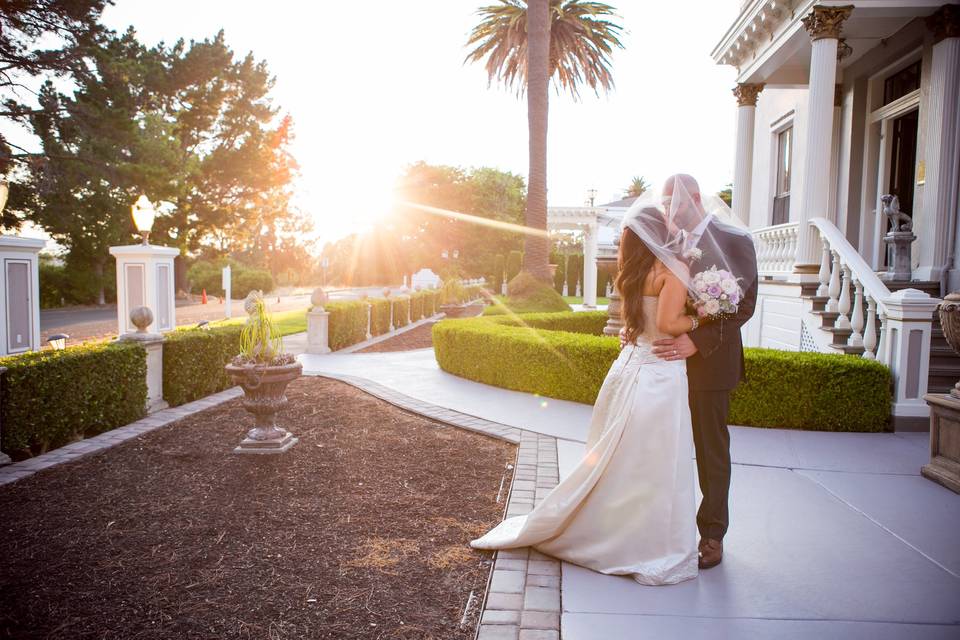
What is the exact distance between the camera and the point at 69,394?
5953mm

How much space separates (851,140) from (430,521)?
40.0 ft

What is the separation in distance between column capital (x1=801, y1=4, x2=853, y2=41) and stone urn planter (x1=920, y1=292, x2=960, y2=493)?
6200mm

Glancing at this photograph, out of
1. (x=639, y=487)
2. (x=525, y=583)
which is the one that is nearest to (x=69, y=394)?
(x=525, y=583)

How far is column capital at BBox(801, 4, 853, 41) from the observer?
9.27 m

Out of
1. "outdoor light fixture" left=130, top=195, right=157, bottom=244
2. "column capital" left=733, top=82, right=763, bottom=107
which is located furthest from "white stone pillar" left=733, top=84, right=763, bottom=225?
"outdoor light fixture" left=130, top=195, right=157, bottom=244

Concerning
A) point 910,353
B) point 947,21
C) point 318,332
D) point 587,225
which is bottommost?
point 318,332

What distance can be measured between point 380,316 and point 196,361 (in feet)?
32.0

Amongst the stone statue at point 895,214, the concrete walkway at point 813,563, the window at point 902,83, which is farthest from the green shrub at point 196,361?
the window at point 902,83

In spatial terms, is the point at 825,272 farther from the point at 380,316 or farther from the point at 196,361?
the point at 380,316

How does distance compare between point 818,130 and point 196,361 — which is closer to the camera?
point 196,361

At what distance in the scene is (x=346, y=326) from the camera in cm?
1462

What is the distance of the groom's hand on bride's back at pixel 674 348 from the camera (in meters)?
3.46

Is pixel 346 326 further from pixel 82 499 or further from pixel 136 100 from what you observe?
pixel 136 100

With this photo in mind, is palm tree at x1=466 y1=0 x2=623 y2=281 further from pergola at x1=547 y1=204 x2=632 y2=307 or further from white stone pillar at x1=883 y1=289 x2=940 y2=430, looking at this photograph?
white stone pillar at x1=883 y1=289 x2=940 y2=430
